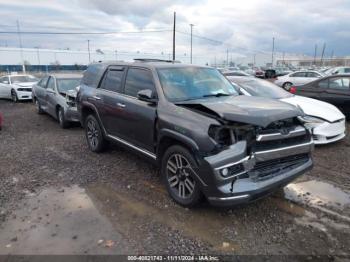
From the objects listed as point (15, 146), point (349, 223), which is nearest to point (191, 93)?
point (349, 223)

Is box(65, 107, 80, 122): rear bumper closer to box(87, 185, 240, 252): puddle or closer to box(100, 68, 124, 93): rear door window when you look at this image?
box(100, 68, 124, 93): rear door window

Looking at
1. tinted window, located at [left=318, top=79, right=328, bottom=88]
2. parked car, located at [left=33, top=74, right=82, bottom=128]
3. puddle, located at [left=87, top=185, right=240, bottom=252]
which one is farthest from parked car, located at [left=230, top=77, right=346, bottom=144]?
parked car, located at [left=33, top=74, right=82, bottom=128]

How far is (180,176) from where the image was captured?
3.88 m

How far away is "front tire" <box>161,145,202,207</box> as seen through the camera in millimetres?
3604

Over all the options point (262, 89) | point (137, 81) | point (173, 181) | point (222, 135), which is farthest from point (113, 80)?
point (262, 89)

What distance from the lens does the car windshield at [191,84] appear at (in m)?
4.33

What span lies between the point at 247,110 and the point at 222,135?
1.49 ft

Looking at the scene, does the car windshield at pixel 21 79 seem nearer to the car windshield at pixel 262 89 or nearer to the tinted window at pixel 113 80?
the tinted window at pixel 113 80

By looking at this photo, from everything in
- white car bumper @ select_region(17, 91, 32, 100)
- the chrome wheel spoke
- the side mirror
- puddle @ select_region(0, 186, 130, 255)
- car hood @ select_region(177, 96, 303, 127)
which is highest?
the side mirror

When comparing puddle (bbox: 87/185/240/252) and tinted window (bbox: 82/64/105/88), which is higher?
tinted window (bbox: 82/64/105/88)

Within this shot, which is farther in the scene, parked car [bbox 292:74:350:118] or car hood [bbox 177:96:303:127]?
parked car [bbox 292:74:350:118]

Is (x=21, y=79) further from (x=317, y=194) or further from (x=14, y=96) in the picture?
(x=317, y=194)

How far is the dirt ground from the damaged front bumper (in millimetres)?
482

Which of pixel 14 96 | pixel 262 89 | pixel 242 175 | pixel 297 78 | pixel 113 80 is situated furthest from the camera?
pixel 297 78
